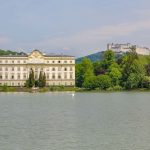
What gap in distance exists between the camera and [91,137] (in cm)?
2608

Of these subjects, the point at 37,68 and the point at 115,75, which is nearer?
the point at 115,75

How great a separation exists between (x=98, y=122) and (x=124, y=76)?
7518cm

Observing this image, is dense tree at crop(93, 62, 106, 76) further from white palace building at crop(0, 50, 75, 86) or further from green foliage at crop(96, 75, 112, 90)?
green foliage at crop(96, 75, 112, 90)

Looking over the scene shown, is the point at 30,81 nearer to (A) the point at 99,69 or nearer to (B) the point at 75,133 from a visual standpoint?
(A) the point at 99,69

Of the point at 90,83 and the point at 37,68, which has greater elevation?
the point at 37,68

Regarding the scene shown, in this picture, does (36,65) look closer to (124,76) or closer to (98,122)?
(124,76)

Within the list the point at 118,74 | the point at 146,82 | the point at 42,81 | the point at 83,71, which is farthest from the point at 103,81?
the point at 83,71

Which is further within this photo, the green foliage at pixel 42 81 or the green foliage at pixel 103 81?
the green foliage at pixel 42 81

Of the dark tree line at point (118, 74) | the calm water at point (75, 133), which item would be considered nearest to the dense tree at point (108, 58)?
the dark tree line at point (118, 74)

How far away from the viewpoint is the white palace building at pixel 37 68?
123000mm

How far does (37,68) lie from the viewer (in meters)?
124

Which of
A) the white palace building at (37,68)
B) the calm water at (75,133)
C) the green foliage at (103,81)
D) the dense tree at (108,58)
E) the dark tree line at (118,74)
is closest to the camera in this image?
the calm water at (75,133)

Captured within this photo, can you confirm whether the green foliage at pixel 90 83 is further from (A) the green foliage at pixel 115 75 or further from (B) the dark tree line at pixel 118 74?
(A) the green foliage at pixel 115 75

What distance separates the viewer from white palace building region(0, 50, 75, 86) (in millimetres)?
123000
